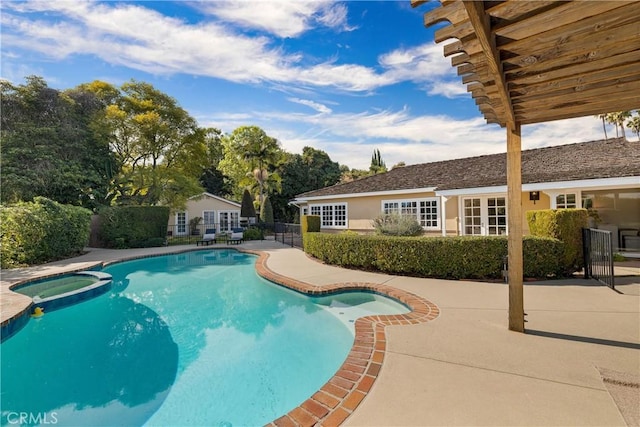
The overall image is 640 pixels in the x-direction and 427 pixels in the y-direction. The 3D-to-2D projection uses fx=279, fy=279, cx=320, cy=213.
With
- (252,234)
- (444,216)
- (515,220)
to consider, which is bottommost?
(252,234)

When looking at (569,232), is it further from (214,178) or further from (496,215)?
(214,178)

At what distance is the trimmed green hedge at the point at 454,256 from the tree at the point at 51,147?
62.8 feet

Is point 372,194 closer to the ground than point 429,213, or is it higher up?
higher up

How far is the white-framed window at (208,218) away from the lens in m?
27.4

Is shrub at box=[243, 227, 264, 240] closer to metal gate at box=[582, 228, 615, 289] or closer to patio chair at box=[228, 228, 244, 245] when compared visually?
patio chair at box=[228, 228, 244, 245]

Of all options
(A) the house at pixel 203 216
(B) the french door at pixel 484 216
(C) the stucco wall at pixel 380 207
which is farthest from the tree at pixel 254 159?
(B) the french door at pixel 484 216

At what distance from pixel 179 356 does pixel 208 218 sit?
2438 centimetres

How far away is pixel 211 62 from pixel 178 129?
12.5 metres

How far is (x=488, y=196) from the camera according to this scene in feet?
41.6

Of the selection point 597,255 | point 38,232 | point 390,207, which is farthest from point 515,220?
point 38,232

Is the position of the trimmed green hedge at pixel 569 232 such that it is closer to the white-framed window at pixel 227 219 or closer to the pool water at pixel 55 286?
the pool water at pixel 55 286

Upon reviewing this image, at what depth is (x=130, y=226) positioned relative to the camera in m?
18.1

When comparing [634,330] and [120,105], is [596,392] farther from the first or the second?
[120,105]

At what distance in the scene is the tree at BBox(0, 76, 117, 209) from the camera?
15.9m
